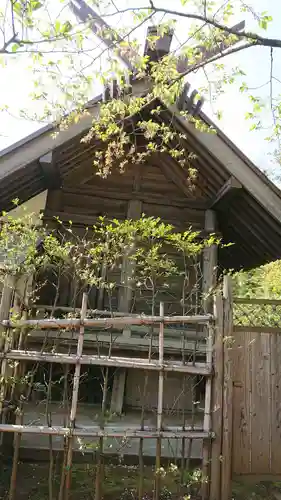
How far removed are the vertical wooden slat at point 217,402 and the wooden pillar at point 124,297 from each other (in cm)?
210

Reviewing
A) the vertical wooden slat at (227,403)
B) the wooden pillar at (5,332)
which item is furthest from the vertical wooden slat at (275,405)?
the wooden pillar at (5,332)

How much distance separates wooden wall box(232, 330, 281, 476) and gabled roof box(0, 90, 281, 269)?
9.22 feet

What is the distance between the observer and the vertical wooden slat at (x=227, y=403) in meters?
3.71

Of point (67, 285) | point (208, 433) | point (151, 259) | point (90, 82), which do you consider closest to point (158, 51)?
point (90, 82)

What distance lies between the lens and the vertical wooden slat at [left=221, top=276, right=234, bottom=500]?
371cm

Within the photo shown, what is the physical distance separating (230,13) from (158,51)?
261cm

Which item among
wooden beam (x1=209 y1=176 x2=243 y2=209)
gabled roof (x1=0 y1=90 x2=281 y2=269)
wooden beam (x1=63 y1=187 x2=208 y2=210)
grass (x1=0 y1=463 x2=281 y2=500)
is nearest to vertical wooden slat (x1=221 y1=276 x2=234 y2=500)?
grass (x1=0 y1=463 x2=281 y2=500)

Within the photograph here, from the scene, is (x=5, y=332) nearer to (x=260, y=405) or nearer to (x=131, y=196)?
(x=260, y=405)

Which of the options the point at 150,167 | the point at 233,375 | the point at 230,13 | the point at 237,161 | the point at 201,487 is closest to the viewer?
the point at 201,487

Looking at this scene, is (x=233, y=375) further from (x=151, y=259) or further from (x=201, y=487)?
(x=151, y=259)

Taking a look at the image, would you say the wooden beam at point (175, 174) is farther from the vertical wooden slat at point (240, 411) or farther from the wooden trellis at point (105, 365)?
the wooden trellis at point (105, 365)

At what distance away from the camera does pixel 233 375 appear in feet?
14.0

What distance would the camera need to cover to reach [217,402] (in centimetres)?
383

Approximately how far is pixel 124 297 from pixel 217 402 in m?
3.95
